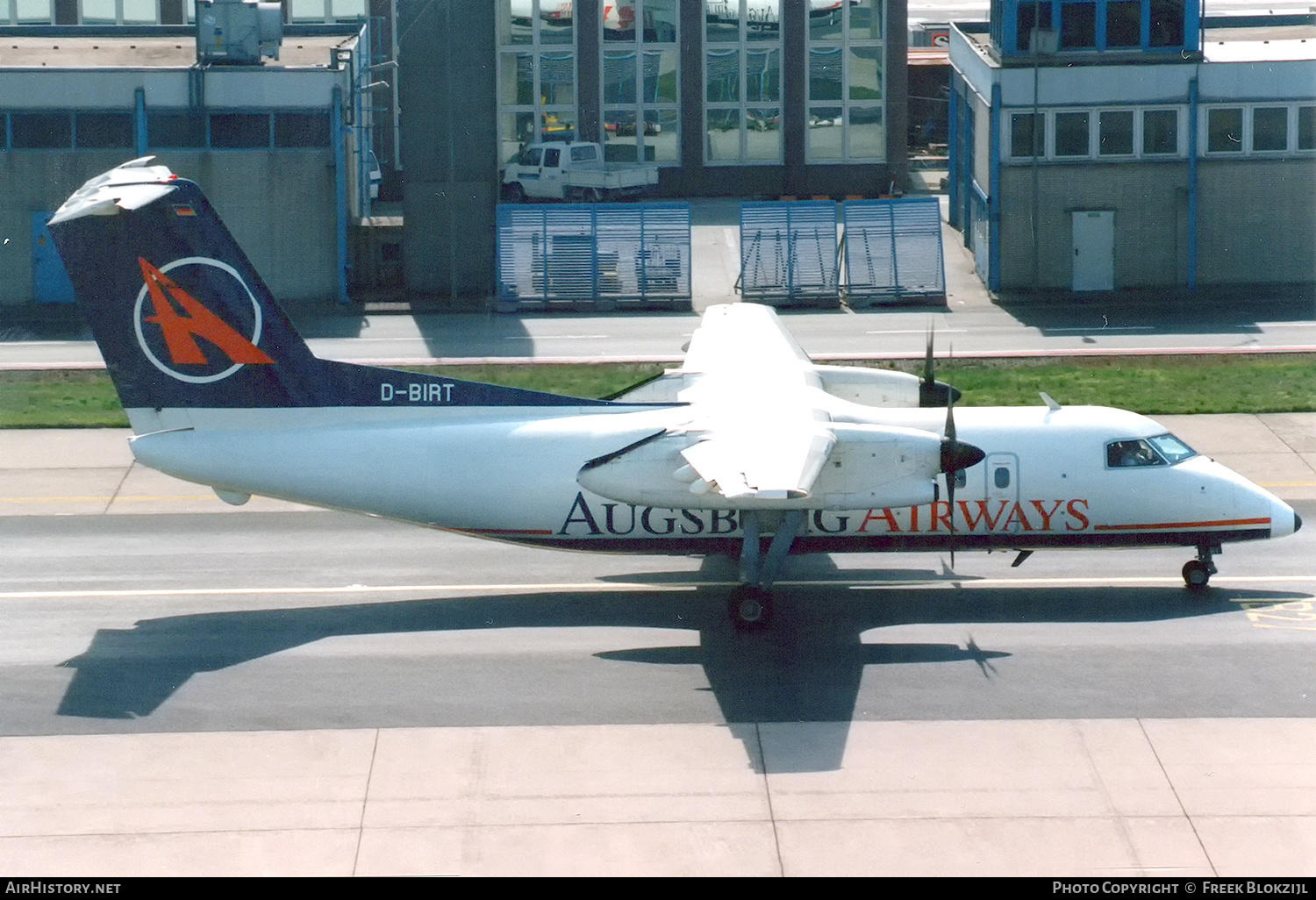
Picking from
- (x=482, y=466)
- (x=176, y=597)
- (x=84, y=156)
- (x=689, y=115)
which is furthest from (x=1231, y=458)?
(x=689, y=115)

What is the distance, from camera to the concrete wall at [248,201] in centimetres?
4897

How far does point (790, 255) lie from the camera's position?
164 feet

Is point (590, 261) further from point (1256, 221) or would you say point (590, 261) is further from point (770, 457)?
point (770, 457)

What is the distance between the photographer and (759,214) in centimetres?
5050

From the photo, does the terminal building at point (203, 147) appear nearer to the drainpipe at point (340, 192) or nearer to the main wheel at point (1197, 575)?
the drainpipe at point (340, 192)

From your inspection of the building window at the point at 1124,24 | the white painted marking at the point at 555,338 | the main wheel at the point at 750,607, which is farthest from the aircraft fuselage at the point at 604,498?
Result: the building window at the point at 1124,24

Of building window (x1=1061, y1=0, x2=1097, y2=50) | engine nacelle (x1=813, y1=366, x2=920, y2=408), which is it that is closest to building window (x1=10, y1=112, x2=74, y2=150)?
building window (x1=1061, y1=0, x2=1097, y2=50)

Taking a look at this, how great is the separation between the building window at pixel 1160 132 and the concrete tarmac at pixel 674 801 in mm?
33889

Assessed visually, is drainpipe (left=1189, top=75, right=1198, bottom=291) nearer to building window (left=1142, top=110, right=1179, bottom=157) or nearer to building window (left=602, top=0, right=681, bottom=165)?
building window (left=1142, top=110, right=1179, bottom=157)

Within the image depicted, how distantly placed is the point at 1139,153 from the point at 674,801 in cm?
3762

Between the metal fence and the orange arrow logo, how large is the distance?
1060 inches

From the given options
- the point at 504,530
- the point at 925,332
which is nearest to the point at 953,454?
the point at 504,530

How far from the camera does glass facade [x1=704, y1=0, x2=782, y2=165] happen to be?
6462 centimetres

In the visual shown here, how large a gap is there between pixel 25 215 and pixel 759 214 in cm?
2181
